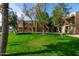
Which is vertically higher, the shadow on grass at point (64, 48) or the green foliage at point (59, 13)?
the green foliage at point (59, 13)

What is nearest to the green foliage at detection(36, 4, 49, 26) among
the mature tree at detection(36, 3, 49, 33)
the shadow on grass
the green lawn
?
the mature tree at detection(36, 3, 49, 33)

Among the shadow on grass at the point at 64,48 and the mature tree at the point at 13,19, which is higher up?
the mature tree at the point at 13,19

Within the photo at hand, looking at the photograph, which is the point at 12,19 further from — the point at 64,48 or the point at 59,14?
the point at 64,48

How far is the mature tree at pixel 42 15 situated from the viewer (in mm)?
3383

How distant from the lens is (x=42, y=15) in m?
3.40

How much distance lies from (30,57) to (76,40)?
48cm

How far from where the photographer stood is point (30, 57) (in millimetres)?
3342

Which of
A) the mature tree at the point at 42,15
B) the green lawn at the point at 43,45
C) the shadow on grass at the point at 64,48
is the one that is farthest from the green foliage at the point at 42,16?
the shadow on grass at the point at 64,48

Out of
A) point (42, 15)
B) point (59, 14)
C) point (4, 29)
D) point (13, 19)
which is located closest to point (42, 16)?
point (42, 15)

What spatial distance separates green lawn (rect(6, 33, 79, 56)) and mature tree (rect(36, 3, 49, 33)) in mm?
124

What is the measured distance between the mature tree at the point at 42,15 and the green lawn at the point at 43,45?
0.12 metres

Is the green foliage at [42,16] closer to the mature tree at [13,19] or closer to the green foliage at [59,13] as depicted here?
the green foliage at [59,13]

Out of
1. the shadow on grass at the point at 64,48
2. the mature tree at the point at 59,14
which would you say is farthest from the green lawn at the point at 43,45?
the mature tree at the point at 59,14

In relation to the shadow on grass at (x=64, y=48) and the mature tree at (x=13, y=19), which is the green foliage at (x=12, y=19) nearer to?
the mature tree at (x=13, y=19)
